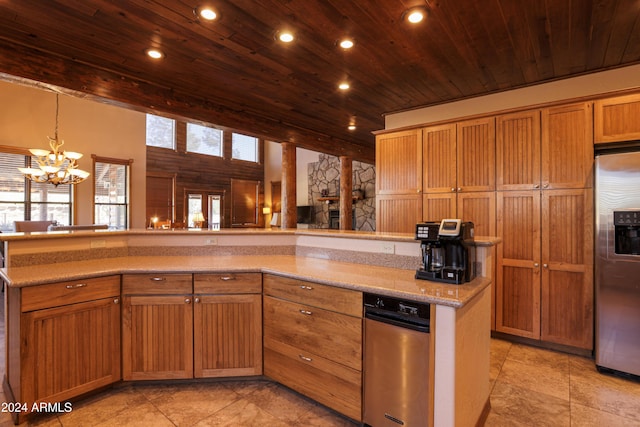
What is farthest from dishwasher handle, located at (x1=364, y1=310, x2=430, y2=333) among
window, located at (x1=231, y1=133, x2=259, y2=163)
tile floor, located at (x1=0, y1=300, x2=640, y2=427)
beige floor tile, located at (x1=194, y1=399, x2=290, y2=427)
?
window, located at (x1=231, y1=133, x2=259, y2=163)

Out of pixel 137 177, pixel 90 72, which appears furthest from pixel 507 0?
pixel 137 177

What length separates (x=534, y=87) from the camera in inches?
135

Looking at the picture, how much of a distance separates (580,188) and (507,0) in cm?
182

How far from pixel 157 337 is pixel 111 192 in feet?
23.2

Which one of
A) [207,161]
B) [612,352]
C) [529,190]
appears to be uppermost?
[207,161]

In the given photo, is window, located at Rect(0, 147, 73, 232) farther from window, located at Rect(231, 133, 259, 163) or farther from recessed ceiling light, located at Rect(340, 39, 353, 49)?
recessed ceiling light, located at Rect(340, 39, 353, 49)

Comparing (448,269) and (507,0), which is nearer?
(448,269)

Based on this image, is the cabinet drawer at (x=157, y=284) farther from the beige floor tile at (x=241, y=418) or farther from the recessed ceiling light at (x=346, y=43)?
the recessed ceiling light at (x=346, y=43)

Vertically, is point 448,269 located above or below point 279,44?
below

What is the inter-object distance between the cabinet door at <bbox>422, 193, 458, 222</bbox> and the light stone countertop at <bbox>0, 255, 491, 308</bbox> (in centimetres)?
152

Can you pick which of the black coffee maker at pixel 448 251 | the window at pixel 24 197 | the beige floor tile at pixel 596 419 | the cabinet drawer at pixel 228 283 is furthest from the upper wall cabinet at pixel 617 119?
the window at pixel 24 197

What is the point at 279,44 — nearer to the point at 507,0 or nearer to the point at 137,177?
the point at 507,0

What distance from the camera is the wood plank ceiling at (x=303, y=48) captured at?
2.18 meters

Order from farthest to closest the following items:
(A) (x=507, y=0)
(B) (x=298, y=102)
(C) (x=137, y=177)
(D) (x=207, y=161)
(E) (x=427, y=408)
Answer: (D) (x=207, y=161), (C) (x=137, y=177), (B) (x=298, y=102), (A) (x=507, y=0), (E) (x=427, y=408)
